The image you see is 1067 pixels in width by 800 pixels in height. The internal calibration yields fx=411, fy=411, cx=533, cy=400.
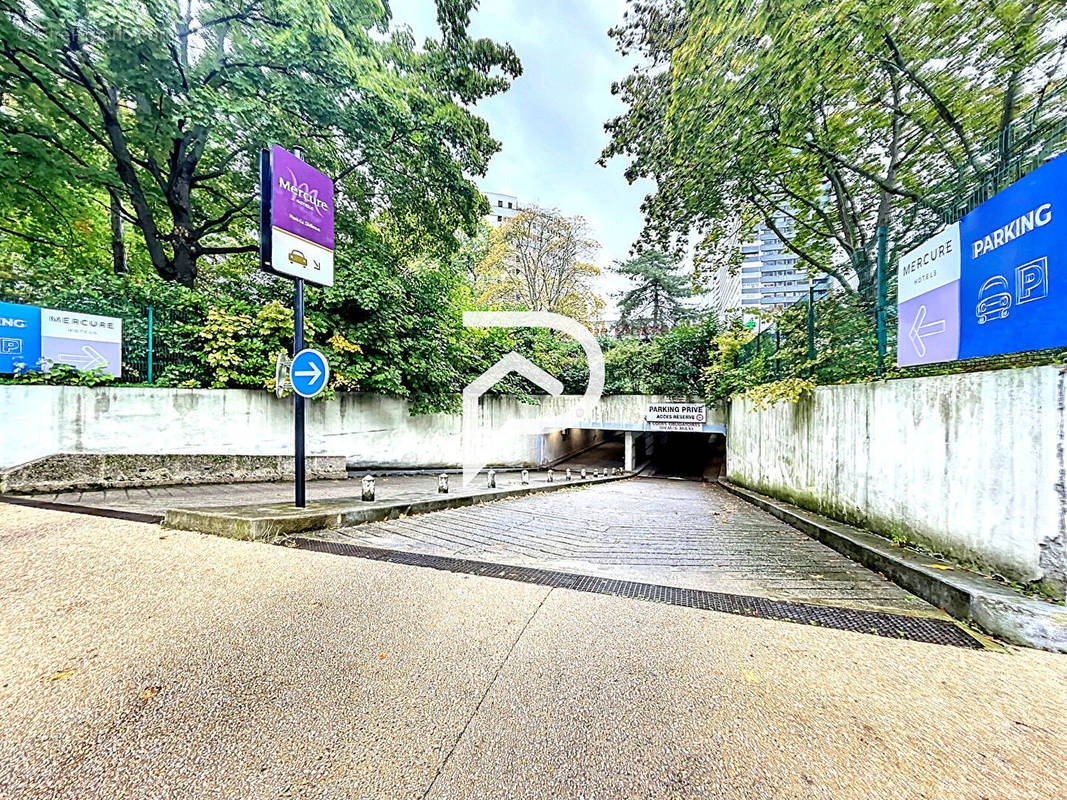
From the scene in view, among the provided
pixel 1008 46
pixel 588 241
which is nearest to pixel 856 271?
pixel 1008 46

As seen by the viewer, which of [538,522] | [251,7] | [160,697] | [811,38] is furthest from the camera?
[251,7]

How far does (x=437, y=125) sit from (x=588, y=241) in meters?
13.3

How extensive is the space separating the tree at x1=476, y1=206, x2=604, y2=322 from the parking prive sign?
17.8 m

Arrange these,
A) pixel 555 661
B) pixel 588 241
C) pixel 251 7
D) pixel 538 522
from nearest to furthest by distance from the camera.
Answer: pixel 555 661 < pixel 538 522 < pixel 251 7 < pixel 588 241

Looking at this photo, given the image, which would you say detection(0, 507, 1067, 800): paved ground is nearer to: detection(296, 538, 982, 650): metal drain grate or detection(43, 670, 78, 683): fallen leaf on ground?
detection(43, 670, 78, 683): fallen leaf on ground

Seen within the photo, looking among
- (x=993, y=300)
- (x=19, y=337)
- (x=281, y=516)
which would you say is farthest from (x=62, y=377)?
(x=993, y=300)

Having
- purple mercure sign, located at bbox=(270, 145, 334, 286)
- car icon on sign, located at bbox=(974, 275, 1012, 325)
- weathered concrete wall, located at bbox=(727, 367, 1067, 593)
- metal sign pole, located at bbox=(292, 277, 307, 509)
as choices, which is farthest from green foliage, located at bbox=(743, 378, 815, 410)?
purple mercure sign, located at bbox=(270, 145, 334, 286)

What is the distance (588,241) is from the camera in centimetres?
2098

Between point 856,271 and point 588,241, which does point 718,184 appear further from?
point 588,241

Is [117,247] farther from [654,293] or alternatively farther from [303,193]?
[654,293]

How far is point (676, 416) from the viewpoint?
50.7 feet

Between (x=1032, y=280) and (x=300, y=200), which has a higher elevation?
(x=300, y=200)

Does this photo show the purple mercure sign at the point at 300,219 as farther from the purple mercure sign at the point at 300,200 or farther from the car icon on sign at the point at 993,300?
the car icon on sign at the point at 993,300

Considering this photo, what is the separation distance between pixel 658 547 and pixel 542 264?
19027 mm
